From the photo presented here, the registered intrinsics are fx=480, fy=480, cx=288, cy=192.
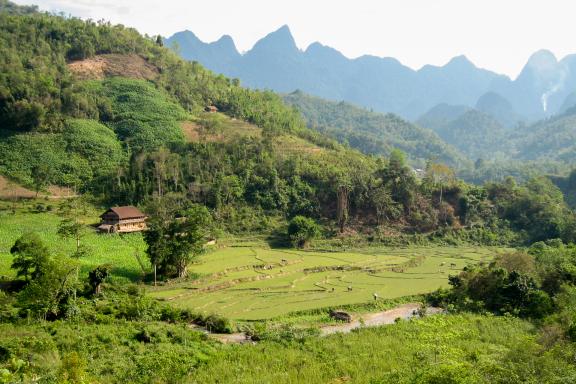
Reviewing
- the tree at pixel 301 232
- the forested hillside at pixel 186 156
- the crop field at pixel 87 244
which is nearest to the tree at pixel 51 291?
the crop field at pixel 87 244

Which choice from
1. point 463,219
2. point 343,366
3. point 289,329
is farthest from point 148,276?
point 463,219

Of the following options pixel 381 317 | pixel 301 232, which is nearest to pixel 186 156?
pixel 301 232

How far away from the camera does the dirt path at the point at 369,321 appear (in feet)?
75.4

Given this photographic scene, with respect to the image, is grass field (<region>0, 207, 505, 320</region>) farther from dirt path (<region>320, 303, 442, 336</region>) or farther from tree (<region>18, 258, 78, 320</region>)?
tree (<region>18, 258, 78, 320</region>)

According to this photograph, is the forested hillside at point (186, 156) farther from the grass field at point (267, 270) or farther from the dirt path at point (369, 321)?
the dirt path at point (369, 321)

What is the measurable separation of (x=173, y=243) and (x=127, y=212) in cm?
1247

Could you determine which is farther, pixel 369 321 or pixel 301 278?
pixel 301 278

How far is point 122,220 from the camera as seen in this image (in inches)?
1639

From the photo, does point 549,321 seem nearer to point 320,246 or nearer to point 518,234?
point 320,246

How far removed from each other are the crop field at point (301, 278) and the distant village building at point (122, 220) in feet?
26.8

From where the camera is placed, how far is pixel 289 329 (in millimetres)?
22156

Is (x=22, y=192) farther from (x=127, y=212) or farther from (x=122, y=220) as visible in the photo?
(x=122, y=220)

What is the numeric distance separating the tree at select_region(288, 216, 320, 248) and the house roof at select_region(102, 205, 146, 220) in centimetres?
1350

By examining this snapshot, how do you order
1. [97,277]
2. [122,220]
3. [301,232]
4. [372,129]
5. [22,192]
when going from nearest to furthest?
[97,277]
[122,220]
[301,232]
[22,192]
[372,129]
